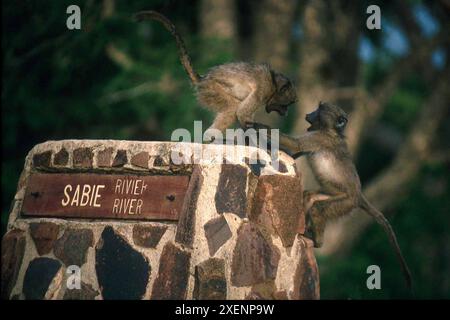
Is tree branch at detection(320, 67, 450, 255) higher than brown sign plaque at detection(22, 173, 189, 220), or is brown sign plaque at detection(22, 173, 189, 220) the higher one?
tree branch at detection(320, 67, 450, 255)

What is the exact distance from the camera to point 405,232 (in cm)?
2006

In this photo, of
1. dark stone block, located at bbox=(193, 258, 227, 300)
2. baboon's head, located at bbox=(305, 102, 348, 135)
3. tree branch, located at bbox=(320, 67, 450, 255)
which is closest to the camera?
dark stone block, located at bbox=(193, 258, 227, 300)

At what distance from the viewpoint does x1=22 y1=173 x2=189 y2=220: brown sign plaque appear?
6.26 m

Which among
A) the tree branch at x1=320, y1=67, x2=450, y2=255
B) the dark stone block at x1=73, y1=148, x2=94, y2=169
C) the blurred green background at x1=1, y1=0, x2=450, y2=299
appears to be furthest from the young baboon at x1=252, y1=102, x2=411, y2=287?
the tree branch at x1=320, y1=67, x2=450, y2=255

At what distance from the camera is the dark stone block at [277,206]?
623 centimetres

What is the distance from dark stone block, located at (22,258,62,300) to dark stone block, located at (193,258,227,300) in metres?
1.24

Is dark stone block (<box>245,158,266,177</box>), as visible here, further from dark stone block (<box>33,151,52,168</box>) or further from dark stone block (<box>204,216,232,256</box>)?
dark stone block (<box>33,151,52,168</box>)

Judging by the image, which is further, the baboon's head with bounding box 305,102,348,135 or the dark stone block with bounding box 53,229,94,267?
the baboon's head with bounding box 305,102,348,135

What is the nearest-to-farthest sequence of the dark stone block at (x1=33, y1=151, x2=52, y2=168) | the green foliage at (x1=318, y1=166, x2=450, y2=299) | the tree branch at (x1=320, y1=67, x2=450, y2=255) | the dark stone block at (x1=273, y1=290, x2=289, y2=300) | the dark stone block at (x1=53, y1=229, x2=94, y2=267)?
the dark stone block at (x1=273, y1=290, x2=289, y2=300) < the dark stone block at (x1=53, y1=229, x2=94, y2=267) < the dark stone block at (x1=33, y1=151, x2=52, y2=168) < the tree branch at (x1=320, y1=67, x2=450, y2=255) < the green foliage at (x1=318, y1=166, x2=450, y2=299)

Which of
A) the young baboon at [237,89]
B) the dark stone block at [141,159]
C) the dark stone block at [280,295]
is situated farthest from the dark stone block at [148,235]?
the young baboon at [237,89]
